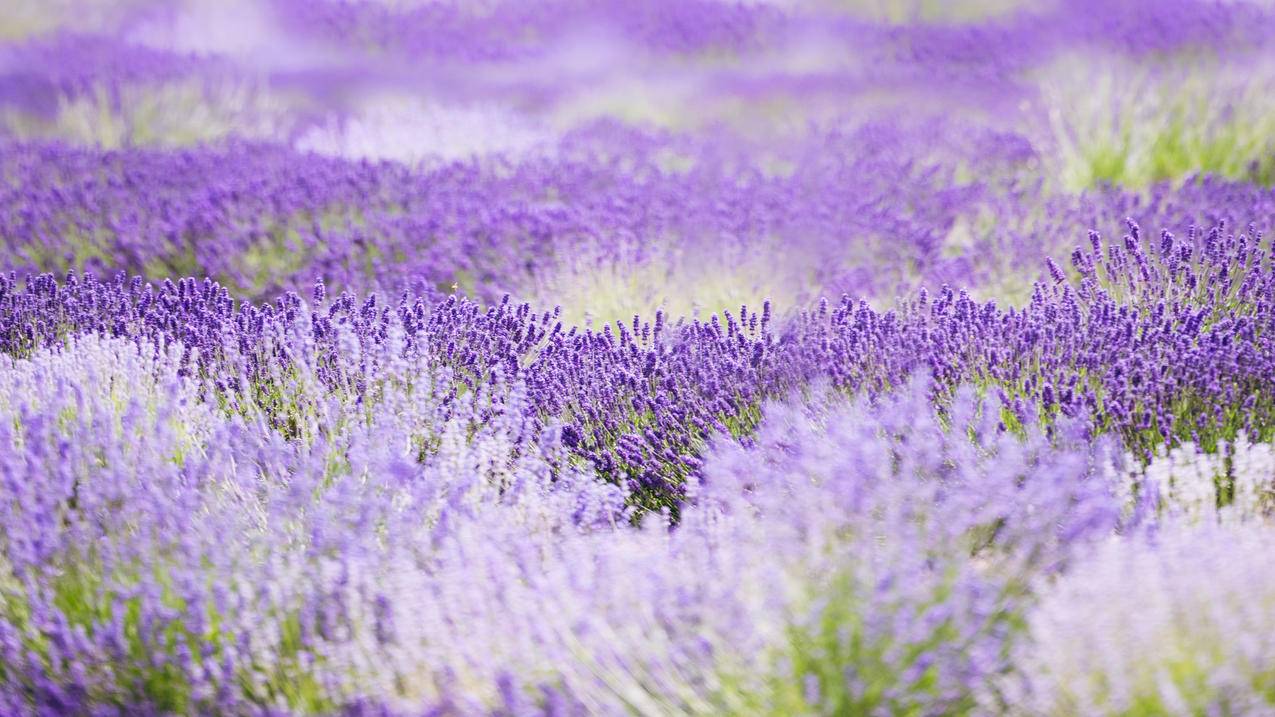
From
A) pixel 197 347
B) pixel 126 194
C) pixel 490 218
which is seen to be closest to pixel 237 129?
pixel 126 194

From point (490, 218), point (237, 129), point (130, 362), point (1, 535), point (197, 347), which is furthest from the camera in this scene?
point (237, 129)

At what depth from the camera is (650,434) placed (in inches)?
93.2

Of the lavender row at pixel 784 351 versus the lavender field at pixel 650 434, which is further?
the lavender row at pixel 784 351

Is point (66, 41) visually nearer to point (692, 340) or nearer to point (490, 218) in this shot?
point (490, 218)

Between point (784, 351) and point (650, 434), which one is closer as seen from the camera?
point (650, 434)

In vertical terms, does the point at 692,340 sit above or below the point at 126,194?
below

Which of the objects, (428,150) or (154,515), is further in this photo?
(428,150)

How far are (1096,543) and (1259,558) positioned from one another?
278mm

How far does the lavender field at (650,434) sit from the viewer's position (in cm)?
144

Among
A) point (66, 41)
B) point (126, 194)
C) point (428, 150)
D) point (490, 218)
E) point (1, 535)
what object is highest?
point (66, 41)

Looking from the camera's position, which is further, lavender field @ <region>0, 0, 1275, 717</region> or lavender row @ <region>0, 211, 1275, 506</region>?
lavender row @ <region>0, 211, 1275, 506</region>

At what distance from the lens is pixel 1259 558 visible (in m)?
1.43

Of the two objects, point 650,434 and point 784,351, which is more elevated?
→ point 784,351

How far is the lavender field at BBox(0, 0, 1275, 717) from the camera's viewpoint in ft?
4.73
